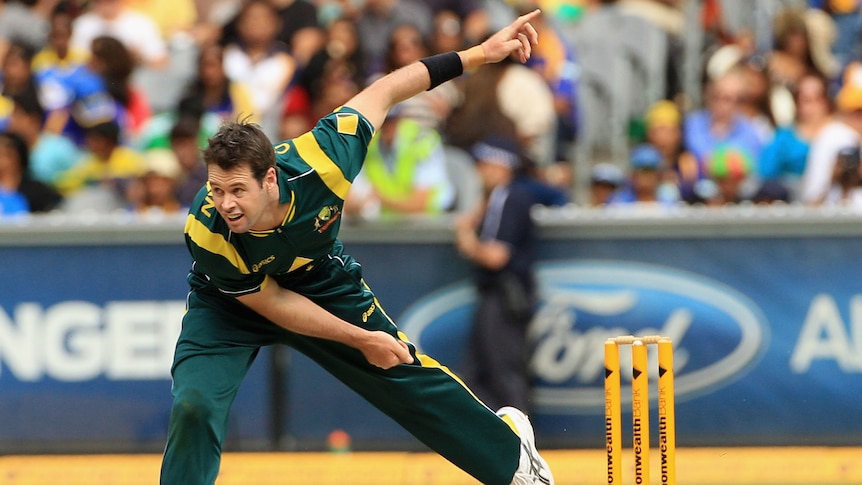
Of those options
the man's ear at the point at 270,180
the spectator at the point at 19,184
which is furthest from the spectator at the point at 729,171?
the man's ear at the point at 270,180

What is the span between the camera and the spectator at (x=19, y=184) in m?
10.6

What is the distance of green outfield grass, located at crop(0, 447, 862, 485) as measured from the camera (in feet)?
30.4

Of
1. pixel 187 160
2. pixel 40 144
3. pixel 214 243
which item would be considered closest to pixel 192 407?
pixel 214 243

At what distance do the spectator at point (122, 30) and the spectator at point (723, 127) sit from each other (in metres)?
4.74

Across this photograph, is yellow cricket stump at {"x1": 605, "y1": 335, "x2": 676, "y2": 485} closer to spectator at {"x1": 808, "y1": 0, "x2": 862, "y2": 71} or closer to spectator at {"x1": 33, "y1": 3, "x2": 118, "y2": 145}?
spectator at {"x1": 33, "y1": 3, "x2": 118, "y2": 145}

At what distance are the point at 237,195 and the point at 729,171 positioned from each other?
19.1 feet

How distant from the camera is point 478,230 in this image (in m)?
9.91

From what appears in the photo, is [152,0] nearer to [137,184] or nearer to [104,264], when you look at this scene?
[137,184]

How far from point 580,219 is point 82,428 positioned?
385 centimetres

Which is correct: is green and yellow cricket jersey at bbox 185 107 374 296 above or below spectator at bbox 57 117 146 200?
below

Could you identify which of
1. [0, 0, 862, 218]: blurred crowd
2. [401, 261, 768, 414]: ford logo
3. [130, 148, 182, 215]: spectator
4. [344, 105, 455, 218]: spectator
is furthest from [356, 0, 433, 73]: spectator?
[401, 261, 768, 414]: ford logo

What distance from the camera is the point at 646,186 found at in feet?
35.5

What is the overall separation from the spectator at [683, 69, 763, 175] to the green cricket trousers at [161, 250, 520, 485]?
523 centimetres

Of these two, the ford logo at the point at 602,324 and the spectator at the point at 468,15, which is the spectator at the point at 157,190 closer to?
the ford logo at the point at 602,324
